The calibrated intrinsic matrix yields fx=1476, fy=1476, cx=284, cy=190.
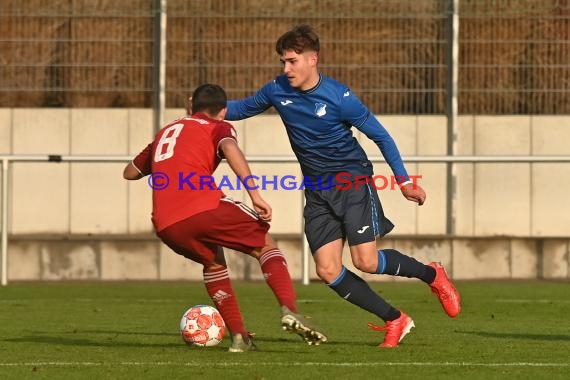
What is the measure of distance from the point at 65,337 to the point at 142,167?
4.98ft

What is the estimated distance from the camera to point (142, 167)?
8.41 meters

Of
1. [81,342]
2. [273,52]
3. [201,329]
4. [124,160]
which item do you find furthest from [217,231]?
[273,52]

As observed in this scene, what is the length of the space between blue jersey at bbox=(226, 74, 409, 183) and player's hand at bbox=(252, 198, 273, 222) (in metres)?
0.87

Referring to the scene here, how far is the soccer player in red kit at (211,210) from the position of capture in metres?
7.90

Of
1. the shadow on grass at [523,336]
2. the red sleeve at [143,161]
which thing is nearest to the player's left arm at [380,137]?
the red sleeve at [143,161]

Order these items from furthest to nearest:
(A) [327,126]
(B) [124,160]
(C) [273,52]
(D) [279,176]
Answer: (C) [273,52] < (D) [279,176] < (B) [124,160] < (A) [327,126]

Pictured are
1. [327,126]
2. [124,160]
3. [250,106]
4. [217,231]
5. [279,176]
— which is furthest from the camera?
[279,176]

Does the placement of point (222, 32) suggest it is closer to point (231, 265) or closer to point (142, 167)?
point (231, 265)

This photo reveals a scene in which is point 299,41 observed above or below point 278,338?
above

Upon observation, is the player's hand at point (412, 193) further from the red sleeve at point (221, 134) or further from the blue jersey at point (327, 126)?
the red sleeve at point (221, 134)

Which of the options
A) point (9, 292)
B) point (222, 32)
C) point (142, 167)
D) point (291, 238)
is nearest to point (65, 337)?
point (142, 167)

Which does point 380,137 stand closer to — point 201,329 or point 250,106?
point 250,106

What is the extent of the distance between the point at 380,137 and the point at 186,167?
1.28 meters

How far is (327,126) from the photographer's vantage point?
854cm
